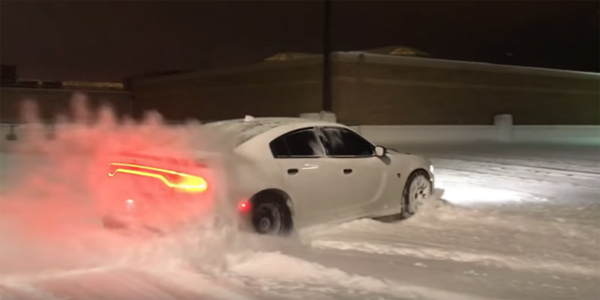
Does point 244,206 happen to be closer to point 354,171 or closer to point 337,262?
point 337,262

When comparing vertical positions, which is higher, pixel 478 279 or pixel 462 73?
pixel 462 73

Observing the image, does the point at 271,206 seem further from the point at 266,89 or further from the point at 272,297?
the point at 266,89

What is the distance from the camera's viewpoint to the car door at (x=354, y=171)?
8461 millimetres

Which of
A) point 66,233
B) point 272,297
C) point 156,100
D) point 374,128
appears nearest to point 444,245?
point 272,297

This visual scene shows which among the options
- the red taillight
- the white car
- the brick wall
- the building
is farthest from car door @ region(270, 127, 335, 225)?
the brick wall

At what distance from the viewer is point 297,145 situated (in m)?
8.13

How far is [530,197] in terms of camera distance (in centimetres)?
1191

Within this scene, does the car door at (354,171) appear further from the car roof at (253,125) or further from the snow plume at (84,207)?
the snow plume at (84,207)

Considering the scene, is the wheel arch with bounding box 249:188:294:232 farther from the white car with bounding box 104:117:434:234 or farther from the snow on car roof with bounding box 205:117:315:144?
the snow on car roof with bounding box 205:117:315:144

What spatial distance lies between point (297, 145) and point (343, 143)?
86 centimetres

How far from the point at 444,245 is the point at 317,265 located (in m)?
1.90

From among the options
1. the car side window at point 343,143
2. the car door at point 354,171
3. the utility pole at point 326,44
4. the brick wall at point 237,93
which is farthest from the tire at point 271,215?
the brick wall at point 237,93

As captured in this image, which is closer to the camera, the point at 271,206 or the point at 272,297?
the point at 272,297

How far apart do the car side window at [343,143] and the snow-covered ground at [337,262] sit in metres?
0.90
